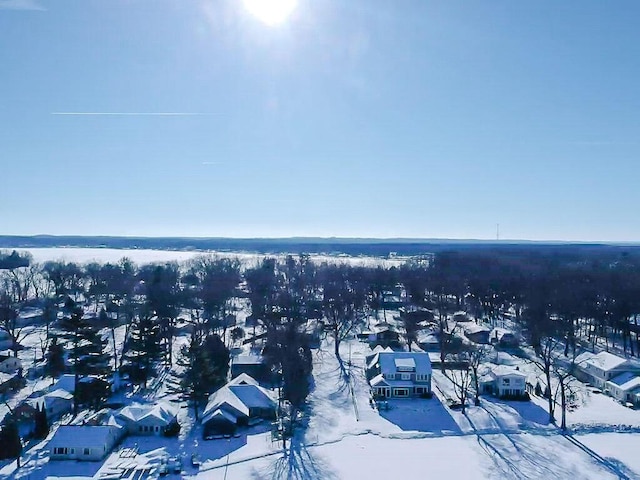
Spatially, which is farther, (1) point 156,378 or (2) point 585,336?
(2) point 585,336

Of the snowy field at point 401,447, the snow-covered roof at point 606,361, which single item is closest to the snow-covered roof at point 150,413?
the snowy field at point 401,447

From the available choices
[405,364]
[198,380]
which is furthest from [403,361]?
[198,380]

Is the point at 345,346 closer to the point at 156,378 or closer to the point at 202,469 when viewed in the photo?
the point at 156,378

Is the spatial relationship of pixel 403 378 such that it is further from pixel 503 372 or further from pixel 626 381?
pixel 626 381

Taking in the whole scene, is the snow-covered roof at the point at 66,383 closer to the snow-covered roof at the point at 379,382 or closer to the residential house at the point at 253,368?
the residential house at the point at 253,368

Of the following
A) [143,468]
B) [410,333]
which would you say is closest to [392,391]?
[410,333]

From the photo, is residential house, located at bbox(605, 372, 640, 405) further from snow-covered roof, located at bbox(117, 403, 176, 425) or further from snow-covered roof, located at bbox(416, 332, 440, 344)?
snow-covered roof, located at bbox(117, 403, 176, 425)

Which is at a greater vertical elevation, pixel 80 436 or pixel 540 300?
pixel 540 300
